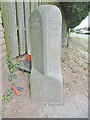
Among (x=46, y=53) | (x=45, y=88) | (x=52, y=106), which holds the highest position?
(x=46, y=53)

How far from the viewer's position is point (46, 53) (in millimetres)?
2654

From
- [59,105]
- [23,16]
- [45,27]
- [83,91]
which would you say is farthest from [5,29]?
[83,91]

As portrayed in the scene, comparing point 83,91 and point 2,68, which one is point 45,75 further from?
point 83,91

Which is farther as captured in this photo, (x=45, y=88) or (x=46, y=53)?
(x=45, y=88)

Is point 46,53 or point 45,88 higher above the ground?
point 46,53

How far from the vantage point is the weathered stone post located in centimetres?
254

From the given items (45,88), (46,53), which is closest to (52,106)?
(45,88)

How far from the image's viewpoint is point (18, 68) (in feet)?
10.7

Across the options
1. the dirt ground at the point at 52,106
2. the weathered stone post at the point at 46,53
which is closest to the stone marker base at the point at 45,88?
the weathered stone post at the point at 46,53

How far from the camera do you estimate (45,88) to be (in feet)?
9.09

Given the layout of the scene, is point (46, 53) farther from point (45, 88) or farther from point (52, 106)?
point (52, 106)

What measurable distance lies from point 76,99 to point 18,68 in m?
1.29

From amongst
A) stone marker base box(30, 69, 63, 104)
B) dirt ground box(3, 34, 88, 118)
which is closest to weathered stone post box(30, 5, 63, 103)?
stone marker base box(30, 69, 63, 104)

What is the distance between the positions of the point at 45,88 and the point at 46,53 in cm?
61
